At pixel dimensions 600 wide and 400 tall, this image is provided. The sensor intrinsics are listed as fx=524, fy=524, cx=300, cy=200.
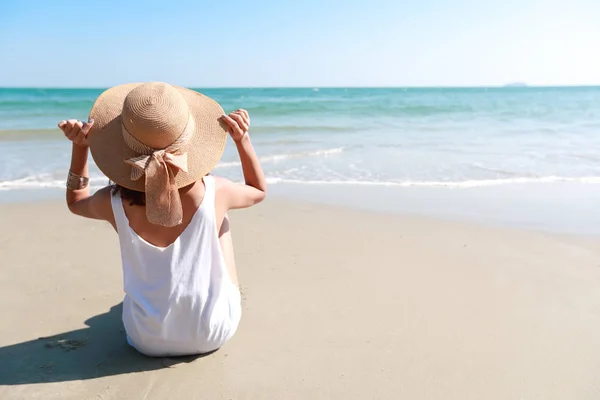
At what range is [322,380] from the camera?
2.28 meters

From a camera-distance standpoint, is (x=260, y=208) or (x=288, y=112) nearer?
(x=260, y=208)

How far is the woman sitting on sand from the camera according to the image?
187cm

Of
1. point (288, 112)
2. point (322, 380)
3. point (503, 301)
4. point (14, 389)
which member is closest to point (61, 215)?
point (14, 389)

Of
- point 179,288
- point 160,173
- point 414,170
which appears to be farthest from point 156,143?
point 414,170

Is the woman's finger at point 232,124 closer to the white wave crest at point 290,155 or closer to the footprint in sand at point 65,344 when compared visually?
the footprint in sand at point 65,344

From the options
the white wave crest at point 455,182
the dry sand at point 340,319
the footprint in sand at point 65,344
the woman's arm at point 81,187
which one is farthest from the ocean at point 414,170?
the woman's arm at point 81,187

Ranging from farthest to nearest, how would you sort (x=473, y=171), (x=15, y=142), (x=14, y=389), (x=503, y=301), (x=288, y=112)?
(x=288, y=112) → (x=15, y=142) → (x=473, y=171) → (x=503, y=301) → (x=14, y=389)

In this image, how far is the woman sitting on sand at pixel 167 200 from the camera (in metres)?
1.87

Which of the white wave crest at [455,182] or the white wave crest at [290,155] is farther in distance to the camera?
the white wave crest at [290,155]

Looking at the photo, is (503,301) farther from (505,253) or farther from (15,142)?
(15,142)

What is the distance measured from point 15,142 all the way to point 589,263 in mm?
10368

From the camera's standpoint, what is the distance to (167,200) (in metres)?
1.86

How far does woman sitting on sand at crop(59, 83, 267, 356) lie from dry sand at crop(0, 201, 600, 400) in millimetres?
258

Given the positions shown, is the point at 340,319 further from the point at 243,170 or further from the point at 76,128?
the point at 76,128
